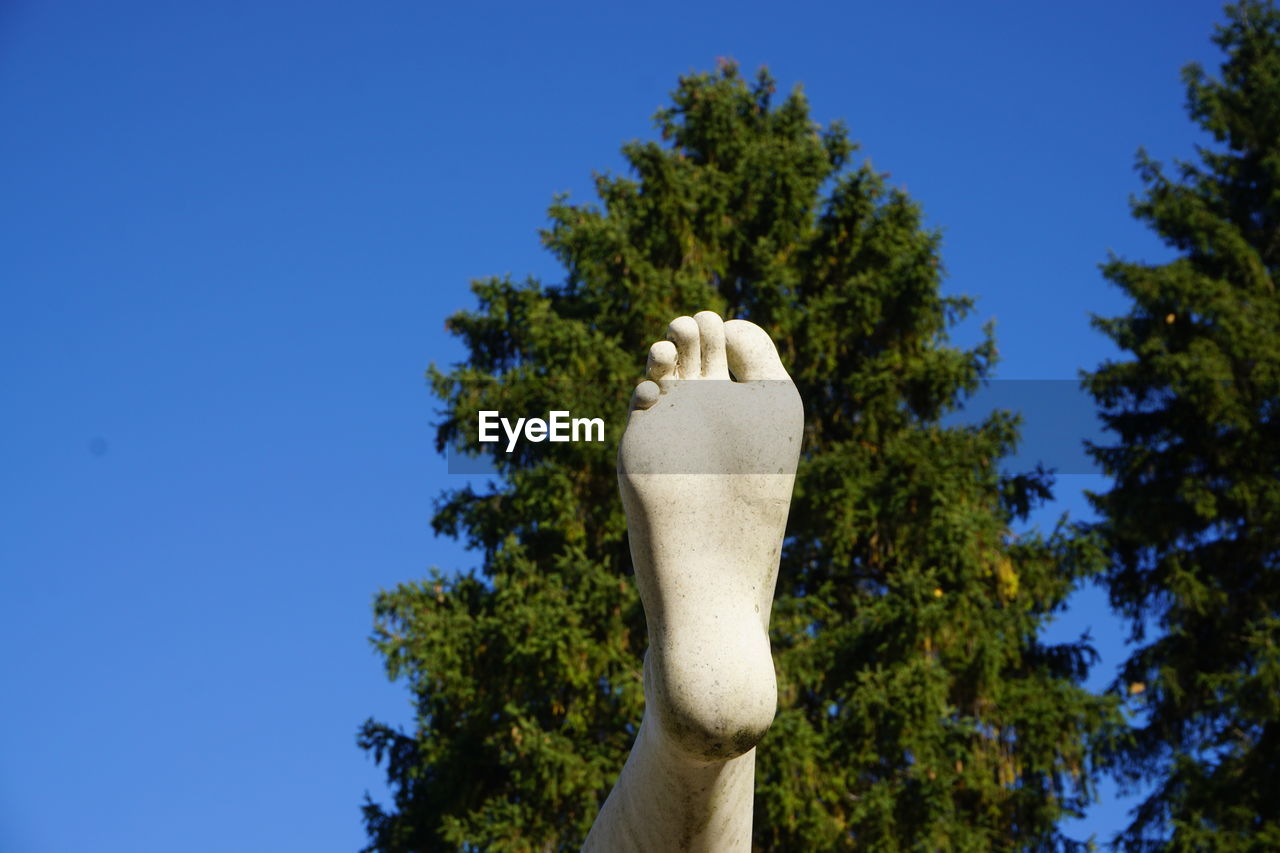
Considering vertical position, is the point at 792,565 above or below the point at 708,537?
above

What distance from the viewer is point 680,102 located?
14.6 metres

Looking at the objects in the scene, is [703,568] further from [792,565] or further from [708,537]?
[792,565]

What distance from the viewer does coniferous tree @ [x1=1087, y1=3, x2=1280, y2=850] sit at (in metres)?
13.2

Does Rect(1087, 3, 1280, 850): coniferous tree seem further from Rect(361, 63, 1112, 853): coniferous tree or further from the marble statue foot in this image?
the marble statue foot

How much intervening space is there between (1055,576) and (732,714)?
32.2ft

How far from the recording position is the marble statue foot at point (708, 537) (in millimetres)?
3734

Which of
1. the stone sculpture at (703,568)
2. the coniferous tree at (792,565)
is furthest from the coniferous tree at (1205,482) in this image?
the stone sculpture at (703,568)

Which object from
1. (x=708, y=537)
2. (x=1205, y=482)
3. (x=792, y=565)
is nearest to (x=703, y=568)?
(x=708, y=537)

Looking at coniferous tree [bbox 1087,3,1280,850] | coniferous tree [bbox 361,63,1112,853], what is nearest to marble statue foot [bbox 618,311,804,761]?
coniferous tree [bbox 361,63,1112,853]

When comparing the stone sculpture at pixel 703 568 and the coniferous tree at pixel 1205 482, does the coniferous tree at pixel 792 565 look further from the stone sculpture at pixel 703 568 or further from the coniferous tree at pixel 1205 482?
the stone sculpture at pixel 703 568

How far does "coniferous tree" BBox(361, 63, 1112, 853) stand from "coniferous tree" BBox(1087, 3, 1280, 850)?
146 centimetres

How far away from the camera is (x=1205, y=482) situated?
14.5 metres

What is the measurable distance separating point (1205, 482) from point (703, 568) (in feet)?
38.8

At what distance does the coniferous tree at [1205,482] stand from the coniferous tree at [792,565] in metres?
1.46
